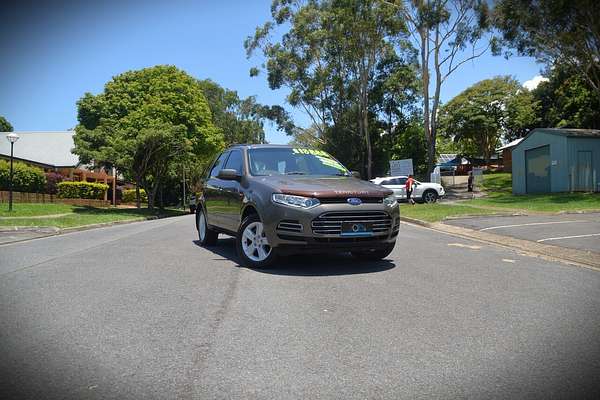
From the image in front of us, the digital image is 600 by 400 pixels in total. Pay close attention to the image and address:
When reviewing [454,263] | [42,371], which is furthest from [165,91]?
[42,371]

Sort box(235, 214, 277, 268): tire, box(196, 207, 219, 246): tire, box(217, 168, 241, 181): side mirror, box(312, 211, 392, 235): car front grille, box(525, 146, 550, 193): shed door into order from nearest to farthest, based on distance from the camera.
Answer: box(312, 211, 392, 235): car front grille < box(235, 214, 277, 268): tire < box(217, 168, 241, 181): side mirror < box(196, 207, 219, 246): tire < box(525, 146, 550, 193): shed door

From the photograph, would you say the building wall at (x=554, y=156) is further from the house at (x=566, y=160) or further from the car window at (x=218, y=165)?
the car window at (x=218, y=165)

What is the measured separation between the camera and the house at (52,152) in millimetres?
39156

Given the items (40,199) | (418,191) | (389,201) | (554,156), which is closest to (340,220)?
(389,201)

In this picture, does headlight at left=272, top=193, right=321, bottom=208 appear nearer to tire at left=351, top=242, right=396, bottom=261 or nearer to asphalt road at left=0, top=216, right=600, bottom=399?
asphalt road at left=0, top=216, right=600, bottom=399

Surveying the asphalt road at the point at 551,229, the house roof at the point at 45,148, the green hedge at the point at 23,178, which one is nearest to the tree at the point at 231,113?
the house roof at the point at 45,148

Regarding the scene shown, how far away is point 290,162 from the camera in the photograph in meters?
8.01

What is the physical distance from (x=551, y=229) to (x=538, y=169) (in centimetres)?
1901

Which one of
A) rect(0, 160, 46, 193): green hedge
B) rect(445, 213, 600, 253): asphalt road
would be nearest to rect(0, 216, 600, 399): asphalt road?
rect(445, 213, 600, 253): asphalt road

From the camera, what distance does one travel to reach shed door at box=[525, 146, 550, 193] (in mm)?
28422

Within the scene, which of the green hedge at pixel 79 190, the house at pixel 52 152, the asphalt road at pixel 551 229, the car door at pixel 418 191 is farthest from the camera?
the house at pixel 52 152

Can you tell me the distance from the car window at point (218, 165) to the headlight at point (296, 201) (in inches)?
117

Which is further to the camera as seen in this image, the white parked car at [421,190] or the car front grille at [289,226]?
the white parked car at [421,190]

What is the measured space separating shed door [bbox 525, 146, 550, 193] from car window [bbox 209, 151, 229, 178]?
23.9 m
